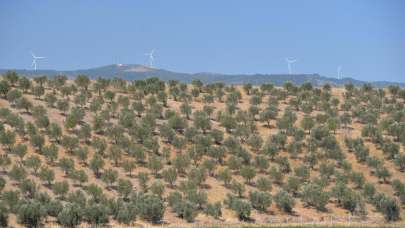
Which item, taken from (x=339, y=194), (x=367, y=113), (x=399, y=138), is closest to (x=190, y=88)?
(x=367, y=113)

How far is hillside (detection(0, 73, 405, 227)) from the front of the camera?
7944 centimetres

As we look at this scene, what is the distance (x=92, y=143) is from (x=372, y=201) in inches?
1641

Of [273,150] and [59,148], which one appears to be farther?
[273,150]

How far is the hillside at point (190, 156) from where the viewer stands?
261 feet

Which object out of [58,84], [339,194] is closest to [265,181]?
[339,194]

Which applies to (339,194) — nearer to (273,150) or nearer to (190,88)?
(273,150)

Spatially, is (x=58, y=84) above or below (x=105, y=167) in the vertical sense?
above

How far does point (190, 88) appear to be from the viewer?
14112 cm

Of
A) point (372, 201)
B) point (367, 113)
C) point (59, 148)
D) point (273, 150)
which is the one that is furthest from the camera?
point (367, 113)

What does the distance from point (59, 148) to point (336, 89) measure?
7713 centimetres

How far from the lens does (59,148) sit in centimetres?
9606

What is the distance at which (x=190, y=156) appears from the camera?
9900 centimetres

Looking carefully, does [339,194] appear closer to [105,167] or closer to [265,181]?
[265,181]

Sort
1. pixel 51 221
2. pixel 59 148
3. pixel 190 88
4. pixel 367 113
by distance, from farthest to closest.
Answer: pixel 190 88
pixel 367 113
pixel 59 148
pixel 51 221
